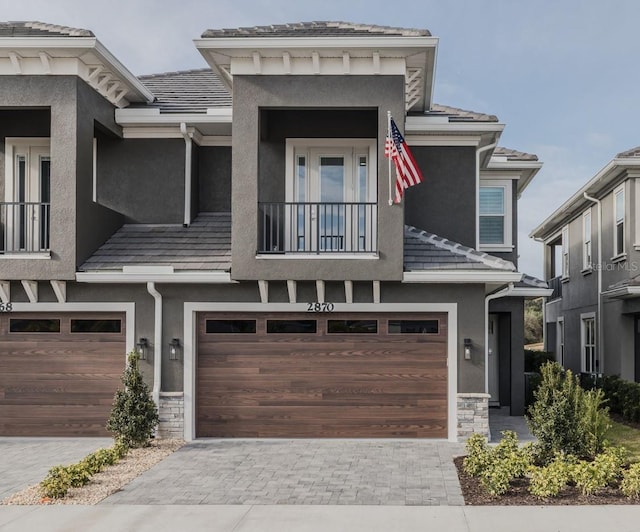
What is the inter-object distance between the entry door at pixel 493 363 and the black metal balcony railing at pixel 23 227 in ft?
29.8

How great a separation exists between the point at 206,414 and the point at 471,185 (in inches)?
244

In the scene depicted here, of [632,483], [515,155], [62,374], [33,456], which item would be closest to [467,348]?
[632,483]

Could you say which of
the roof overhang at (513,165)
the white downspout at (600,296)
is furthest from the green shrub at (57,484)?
the white downspout at (600,296)

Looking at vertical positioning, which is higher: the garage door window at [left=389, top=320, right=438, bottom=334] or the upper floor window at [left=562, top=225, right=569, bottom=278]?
the upper floor window at [left=562, top=225, right=569, bottom=278]

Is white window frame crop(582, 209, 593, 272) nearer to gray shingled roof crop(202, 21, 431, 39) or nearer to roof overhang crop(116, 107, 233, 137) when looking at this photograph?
gray shingled roof crop(202, 21, 431, 39)

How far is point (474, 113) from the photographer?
1284cm

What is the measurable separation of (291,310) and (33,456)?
175 inches

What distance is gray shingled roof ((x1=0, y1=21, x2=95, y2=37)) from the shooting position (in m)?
11.1

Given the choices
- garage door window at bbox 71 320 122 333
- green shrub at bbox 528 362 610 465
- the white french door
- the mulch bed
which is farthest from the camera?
the white french door

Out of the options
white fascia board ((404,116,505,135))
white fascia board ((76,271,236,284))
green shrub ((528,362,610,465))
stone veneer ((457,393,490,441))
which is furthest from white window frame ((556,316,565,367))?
white fascia board ((76,271,236,284))

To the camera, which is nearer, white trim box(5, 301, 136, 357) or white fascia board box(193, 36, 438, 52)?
white fascia board box(193, 36, 438, 52)

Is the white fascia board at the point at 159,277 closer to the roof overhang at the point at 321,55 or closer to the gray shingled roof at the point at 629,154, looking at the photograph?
the roof overhang at the point at 321,55

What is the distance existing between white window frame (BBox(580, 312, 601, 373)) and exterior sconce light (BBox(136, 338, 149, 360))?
11.6 m
